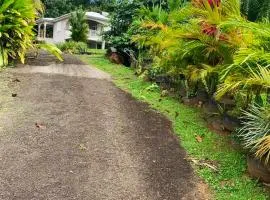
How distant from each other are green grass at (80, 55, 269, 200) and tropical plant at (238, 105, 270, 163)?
1.20 feet

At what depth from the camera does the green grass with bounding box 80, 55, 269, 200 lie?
4.66 metres

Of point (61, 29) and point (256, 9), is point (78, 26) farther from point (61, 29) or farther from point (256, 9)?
point (256, 9)

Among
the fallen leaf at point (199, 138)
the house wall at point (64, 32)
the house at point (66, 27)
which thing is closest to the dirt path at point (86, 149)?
the fallen leaf at point (199, 138)

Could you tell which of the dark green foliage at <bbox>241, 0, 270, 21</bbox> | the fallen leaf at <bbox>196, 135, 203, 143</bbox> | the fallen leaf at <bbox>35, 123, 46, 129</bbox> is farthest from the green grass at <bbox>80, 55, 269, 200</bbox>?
the fallen leaf at <bbox>35, 123, 46, 129</bbox>

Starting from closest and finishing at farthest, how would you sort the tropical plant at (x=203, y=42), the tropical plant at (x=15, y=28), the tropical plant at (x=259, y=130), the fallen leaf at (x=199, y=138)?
the tropical plant at (x=259, y=130) → the tropical plant at (x=203, y=42) → the fallen leaf at (x=199, y=138) → the tropical plant at (x=15, y=28)

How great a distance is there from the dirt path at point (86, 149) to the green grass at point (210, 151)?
18 centimetres

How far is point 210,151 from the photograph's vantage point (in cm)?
566

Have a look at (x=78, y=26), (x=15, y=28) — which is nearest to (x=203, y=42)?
(x=15, y=28)

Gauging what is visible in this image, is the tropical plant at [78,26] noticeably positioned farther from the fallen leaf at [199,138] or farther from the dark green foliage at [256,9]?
the fallen leaf at [199,138]

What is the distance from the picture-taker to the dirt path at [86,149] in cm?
443

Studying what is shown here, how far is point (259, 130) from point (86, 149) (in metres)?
2.05

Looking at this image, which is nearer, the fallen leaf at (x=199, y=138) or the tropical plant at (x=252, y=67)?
the tropical plant at (x=252, y=67)

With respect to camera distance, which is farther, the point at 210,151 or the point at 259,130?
the point at 210,151

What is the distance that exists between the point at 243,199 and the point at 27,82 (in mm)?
5359
